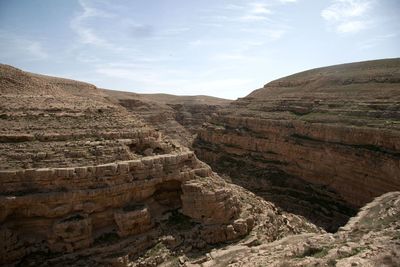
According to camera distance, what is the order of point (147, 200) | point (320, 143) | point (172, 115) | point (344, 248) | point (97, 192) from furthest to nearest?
point (172, 115), point (320, 143), point (147, 200), point (97, 192), point (344, 248)

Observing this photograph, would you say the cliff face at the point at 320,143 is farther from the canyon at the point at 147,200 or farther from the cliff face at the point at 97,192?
the cliff face at the point at 97,192

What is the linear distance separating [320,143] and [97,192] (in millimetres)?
20067

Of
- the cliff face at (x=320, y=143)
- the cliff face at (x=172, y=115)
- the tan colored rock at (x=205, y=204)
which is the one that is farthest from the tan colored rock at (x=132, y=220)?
the cliff face at (x=172, y=115)

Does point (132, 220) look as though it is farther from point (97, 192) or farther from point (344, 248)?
point (344, 248)

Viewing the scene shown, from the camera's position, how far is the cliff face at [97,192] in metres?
15.1

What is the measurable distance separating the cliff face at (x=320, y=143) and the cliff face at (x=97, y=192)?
743cm

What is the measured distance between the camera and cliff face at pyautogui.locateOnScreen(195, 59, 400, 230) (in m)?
25.6

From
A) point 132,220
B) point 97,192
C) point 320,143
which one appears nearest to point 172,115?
point 320,143

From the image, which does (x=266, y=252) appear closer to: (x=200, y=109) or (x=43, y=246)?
(x=43, y=246)

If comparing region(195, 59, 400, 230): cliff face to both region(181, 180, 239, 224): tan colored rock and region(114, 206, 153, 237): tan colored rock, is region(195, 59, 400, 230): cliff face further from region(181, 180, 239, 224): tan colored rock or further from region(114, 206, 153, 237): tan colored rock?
region(114, 206, 153, 237): tan colored rock

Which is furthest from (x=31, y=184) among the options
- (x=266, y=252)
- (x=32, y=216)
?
(x=266, y=252)

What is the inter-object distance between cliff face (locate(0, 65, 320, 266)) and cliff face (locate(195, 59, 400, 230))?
7428 mm

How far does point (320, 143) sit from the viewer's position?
30.2 metres

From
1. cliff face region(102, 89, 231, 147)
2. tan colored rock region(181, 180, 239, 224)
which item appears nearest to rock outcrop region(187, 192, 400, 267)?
tan colored rock region(181, 180, 239, 224)
